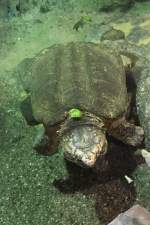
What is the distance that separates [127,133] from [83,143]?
724mm

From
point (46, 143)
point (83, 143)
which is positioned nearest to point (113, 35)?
point (46, 143)

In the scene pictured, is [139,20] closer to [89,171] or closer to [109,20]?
[109,20]

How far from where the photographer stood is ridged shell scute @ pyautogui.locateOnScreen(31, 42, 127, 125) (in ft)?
16.0

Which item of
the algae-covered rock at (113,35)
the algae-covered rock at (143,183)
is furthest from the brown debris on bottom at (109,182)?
the algae-covered rock at (113,35)

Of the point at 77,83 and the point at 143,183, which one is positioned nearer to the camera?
the point at 143,183

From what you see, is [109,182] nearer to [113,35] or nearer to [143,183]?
[143,183]

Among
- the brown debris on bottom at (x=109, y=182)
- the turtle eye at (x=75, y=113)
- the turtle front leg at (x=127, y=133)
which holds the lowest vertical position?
the brown debris on bottom at (x=109, y=182)

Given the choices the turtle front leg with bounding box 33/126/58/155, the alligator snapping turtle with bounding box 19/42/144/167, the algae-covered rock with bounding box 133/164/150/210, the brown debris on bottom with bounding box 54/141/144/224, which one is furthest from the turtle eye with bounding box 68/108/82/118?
the algae-covered rock with bounding box 133/164/150/210

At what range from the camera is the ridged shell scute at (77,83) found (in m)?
4.87

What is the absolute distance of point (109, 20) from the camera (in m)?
7.27

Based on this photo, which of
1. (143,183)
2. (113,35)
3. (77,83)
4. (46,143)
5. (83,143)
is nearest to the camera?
(83,143)

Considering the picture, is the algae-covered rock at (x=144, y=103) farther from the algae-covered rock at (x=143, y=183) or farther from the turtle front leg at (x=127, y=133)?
the algae-covered rock at (x=143, y=183)

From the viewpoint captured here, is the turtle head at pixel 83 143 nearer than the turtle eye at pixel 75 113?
Yes

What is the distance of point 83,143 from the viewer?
454 centimetres
